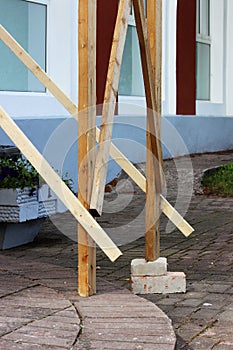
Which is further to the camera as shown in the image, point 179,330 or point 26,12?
point 26,12

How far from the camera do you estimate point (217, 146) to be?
12.5 meters

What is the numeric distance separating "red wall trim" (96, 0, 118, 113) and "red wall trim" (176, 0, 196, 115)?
222cm

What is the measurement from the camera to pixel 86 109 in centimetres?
407

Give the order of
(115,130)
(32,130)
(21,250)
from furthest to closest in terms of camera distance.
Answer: (115,130) < (32,130) < (21,250)

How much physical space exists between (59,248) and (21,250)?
0.29 meters

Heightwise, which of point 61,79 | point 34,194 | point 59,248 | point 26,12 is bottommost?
point 59,248

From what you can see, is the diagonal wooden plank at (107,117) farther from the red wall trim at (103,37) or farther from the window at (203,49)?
the window at (203,49)

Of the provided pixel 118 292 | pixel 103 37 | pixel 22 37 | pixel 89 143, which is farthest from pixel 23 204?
pixel 103 37

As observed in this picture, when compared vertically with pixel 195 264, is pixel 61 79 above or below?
above

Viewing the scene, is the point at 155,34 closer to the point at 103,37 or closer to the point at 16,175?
the point at 16,175

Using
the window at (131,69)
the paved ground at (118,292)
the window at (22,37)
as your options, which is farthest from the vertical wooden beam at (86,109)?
the window at (131,69)

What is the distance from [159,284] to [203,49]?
8519mm

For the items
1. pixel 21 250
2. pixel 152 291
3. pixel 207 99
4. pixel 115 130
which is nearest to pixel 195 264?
pixel 152 291

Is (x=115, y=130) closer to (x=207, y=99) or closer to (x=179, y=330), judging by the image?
(x=207, y=99)
